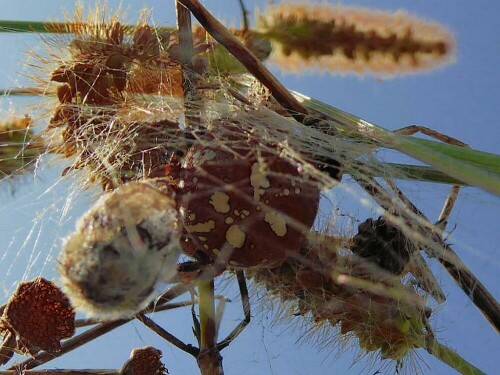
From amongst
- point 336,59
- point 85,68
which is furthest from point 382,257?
point 85,68

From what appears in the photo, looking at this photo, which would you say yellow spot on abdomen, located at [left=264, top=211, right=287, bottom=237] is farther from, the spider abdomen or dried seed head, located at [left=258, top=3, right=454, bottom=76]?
dried seed head, located at [left=258, top=3, right=454, bottom=76]

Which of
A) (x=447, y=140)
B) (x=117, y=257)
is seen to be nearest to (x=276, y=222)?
(x=117, y=257)

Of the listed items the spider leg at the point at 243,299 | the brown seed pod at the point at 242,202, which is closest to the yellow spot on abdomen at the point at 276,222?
the brown seed pod at the point at 242,202

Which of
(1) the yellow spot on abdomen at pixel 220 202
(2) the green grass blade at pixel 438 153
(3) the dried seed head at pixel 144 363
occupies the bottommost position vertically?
(3) the dried seed head at pixel 144 363

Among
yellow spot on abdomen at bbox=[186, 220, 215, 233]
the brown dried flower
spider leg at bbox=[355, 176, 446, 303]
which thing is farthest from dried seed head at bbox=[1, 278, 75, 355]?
spider leg at bbox=[355, 176, 446, 303]

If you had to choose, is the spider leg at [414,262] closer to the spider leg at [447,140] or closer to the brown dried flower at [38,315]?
the spider leg at [447,140]

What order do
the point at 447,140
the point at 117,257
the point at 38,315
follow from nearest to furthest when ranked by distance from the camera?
the point at 117,257, the point at 38,315, the point at 447,140

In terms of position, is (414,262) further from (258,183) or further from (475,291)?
(258,183)
